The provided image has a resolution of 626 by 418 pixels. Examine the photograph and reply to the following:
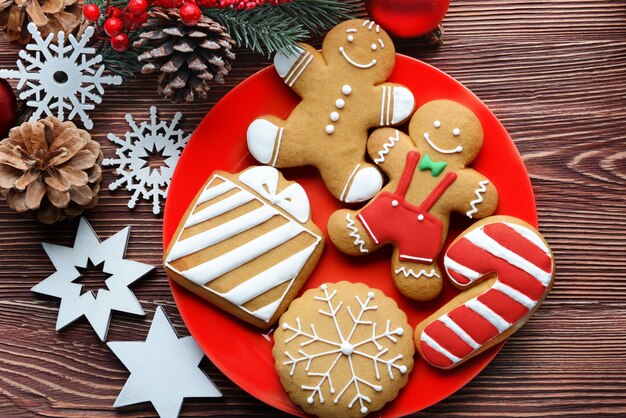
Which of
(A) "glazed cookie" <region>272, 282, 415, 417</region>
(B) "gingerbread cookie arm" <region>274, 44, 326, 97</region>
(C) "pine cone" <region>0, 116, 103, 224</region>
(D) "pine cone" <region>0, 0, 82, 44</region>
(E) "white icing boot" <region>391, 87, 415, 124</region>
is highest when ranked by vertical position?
(D) "pine cone" <region>0, 0, 82, 44</region>

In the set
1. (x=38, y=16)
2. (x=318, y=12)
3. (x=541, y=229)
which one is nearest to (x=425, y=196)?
(x=541, y=229)

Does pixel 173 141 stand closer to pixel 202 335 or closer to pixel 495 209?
pixel 202 335

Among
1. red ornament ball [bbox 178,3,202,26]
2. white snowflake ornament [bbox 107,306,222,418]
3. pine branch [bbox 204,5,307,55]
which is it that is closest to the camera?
red ornament ball [bbox 178,3,202,26]

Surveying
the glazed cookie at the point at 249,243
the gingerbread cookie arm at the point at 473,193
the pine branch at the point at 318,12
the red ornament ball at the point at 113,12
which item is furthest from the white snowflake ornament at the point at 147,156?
the gingerbread cookie arm at the point at 473,193

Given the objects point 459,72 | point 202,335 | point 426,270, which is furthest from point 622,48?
point 202,335

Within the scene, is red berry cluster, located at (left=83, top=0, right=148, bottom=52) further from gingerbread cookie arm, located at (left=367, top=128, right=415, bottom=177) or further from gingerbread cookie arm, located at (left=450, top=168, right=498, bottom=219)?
gingerbread cookie arm, located at (left=450, top=168, right=498, bottom=219)

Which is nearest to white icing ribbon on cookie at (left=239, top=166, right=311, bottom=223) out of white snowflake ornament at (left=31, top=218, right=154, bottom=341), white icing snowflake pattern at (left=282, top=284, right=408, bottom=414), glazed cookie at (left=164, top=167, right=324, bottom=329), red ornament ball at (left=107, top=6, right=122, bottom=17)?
glazed cookie at (left=164, top=167, right=324, bottom=329)

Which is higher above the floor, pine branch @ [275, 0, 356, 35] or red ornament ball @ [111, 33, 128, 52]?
red ornament ball @ [111, 33, 128, 52]
